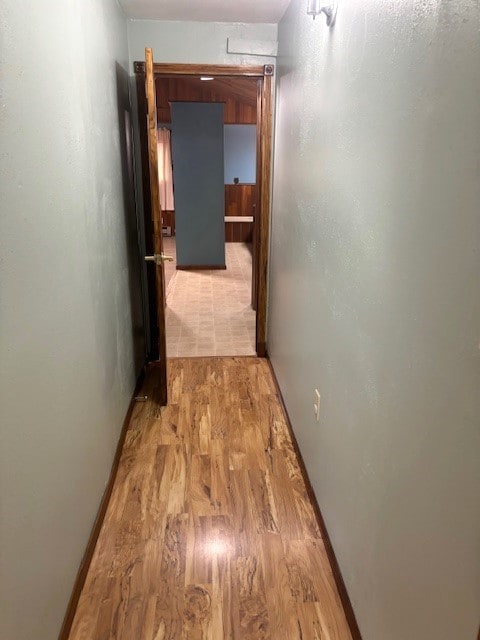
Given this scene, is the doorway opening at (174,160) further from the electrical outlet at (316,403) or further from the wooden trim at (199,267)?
the electrical outlet at (316,403)

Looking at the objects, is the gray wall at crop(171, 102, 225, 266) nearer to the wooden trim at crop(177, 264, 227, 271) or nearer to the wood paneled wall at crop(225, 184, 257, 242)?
the wooden trim at crop(177, 264, 227, 271)

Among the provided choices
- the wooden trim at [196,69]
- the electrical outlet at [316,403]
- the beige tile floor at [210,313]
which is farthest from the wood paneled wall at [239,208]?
the electrical outlet at [316,403]

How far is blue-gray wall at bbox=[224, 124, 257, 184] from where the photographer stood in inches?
348

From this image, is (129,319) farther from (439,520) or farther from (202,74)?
(439,520)

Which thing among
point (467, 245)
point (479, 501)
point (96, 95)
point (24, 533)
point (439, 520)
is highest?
point (96, 95)

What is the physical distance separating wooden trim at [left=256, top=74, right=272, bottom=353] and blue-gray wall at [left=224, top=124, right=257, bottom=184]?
19.5 ft

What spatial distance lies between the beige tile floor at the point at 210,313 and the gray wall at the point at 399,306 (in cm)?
200

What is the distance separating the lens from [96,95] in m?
2.06

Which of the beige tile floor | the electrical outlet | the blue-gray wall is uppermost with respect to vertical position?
the blue-gray wall

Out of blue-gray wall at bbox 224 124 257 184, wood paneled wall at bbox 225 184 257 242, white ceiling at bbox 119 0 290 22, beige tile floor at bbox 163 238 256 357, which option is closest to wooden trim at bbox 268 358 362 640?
beige tile floor at bbox 163 238 256 357

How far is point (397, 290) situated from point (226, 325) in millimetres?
3345

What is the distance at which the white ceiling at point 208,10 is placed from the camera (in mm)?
2584

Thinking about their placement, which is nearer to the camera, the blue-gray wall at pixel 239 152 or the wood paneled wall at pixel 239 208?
the wood paneled wall at pixel 239 208

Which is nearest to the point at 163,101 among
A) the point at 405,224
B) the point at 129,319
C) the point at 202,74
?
the point at 202,74
